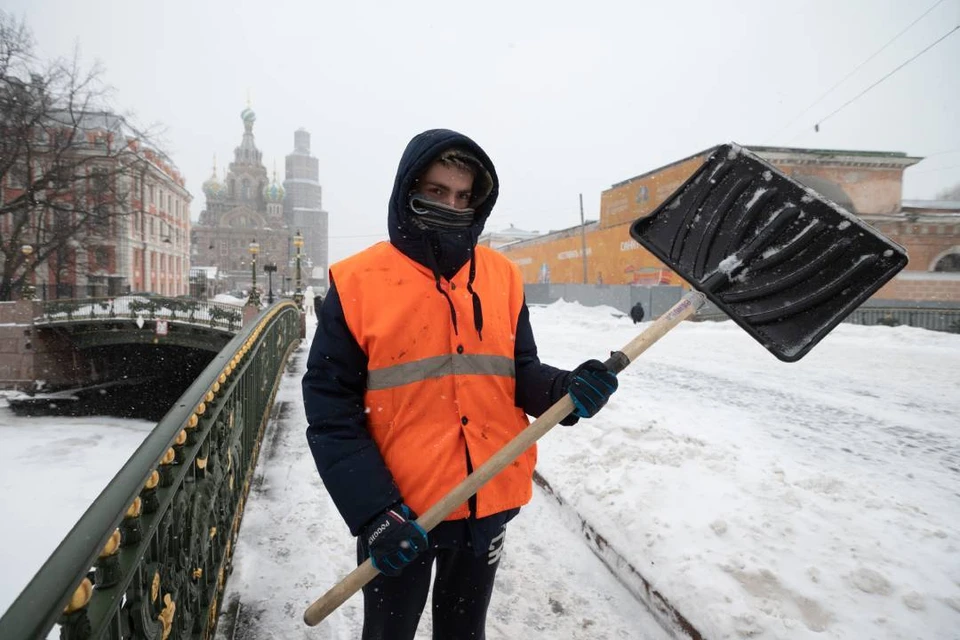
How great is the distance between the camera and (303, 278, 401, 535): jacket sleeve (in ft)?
4.96

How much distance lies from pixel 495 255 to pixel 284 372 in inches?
310

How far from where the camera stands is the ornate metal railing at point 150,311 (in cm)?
2223

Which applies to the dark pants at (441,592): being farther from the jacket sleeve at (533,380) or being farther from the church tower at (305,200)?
the church tower at (305,200)

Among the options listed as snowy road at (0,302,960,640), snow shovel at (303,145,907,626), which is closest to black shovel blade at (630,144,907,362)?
snow shovel at (303,145,907,626)

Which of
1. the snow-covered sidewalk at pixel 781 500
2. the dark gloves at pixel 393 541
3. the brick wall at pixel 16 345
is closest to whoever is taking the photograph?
the dark gloves at pixel 393 541

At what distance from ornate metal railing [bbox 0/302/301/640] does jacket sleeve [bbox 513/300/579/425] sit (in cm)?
120

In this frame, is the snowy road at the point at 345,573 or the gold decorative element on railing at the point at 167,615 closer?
the gold decorative element on railing at the point at 167,615

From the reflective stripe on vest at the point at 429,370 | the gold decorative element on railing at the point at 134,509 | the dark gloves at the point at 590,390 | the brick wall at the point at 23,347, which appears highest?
the reflective stripe on vest at the point at 429,370

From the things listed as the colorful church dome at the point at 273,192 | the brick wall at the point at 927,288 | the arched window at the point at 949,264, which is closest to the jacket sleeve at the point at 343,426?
the brick wall at the point at 927,288

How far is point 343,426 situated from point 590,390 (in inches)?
32.0

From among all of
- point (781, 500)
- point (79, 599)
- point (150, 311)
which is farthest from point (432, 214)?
point (150, 311)

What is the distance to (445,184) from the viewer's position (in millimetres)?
1746

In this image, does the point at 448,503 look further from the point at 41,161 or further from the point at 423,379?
the point at 41,161

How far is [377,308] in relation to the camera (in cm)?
161
